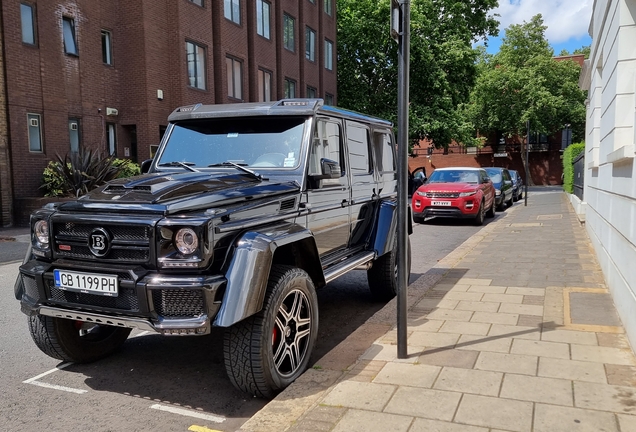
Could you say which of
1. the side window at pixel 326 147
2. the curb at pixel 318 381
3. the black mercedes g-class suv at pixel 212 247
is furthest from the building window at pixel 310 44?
the curb at pixel 318 381

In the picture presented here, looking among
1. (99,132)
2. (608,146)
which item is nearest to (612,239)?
(608,146)

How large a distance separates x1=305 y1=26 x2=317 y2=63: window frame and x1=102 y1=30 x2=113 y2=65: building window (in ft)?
42.2

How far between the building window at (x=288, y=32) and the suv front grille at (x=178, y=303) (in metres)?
25.0

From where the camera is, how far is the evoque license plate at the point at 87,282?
11.1 feet

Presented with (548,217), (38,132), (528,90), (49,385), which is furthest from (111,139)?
(528,90)

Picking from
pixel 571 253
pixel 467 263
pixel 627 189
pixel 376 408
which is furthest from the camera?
pixel 571 253

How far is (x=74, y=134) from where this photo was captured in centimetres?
1667

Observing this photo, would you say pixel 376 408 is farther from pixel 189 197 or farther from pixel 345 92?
A: pixel 345 92

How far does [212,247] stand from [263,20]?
23.4 metres

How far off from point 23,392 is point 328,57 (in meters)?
29.5

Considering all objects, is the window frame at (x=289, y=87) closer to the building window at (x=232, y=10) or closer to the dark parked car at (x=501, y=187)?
the building window at (x=232, y=10)

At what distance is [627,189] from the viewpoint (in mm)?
4793

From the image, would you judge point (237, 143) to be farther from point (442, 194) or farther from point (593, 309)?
point (442, 194)

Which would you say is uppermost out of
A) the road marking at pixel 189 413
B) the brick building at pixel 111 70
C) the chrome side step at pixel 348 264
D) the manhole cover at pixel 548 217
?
the brick building at pixel 111 70
